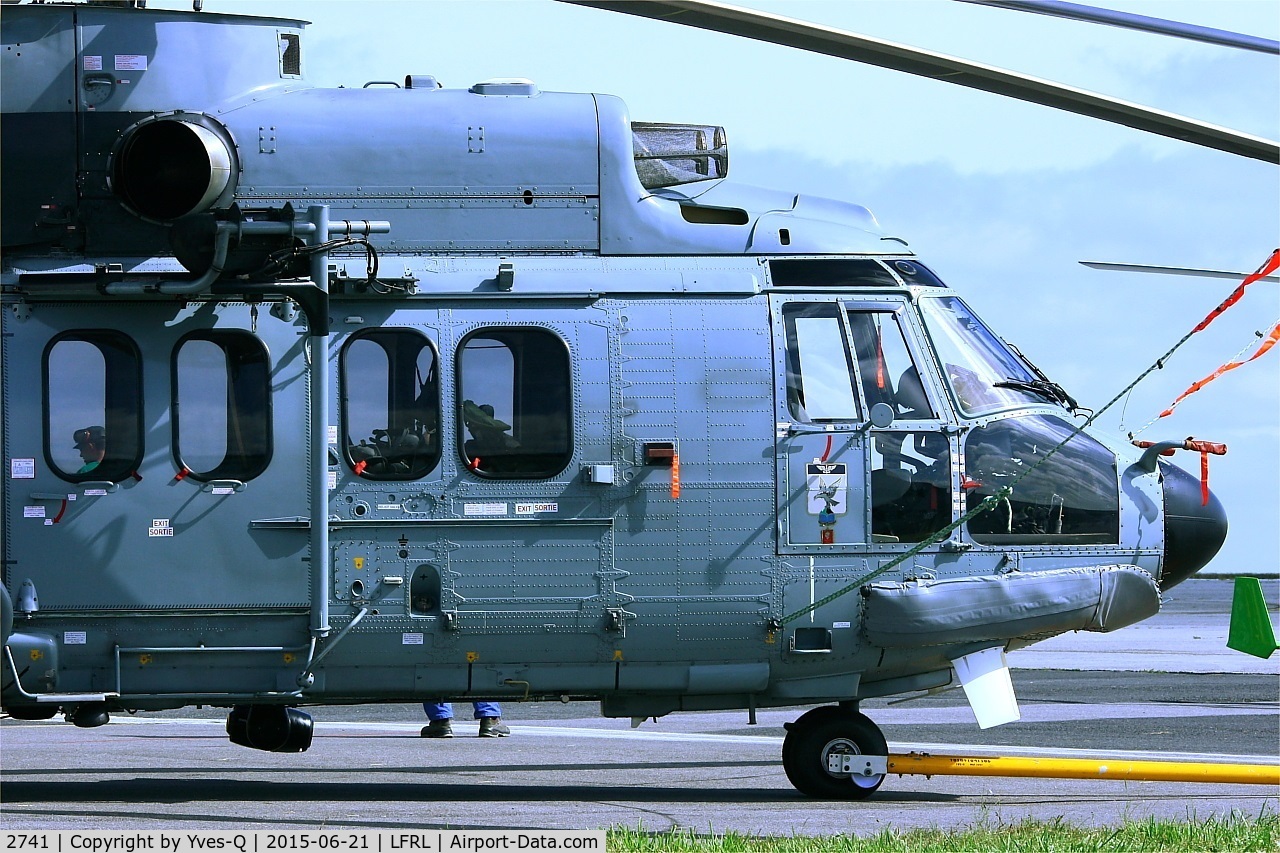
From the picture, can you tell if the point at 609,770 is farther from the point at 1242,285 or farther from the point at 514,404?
the point at 1242,285

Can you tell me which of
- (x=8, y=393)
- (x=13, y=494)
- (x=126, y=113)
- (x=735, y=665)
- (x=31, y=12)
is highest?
(x=31, y=12)

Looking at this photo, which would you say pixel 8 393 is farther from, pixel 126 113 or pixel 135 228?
pixel 126 113

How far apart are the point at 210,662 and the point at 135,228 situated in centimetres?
268

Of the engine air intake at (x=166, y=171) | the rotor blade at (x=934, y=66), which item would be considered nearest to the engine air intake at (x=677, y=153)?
the engine air intake at (x=166, y=171)

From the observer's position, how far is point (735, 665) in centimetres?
951

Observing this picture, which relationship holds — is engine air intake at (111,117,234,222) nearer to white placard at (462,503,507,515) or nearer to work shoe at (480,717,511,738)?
white placard at (462,503,507,515)

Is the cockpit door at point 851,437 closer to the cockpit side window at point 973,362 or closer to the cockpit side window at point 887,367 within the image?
the cockpit side window at point 887,367

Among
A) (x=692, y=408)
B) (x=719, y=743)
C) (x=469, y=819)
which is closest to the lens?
(x=469, y=819)

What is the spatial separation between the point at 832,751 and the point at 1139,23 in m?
5.58

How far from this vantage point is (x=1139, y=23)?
5.57 m

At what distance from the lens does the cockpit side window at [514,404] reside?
9.24m

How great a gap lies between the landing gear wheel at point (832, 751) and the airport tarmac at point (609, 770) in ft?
0.39

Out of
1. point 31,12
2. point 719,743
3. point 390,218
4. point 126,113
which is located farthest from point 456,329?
point 719,743

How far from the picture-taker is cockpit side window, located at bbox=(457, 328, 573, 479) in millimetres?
9242
